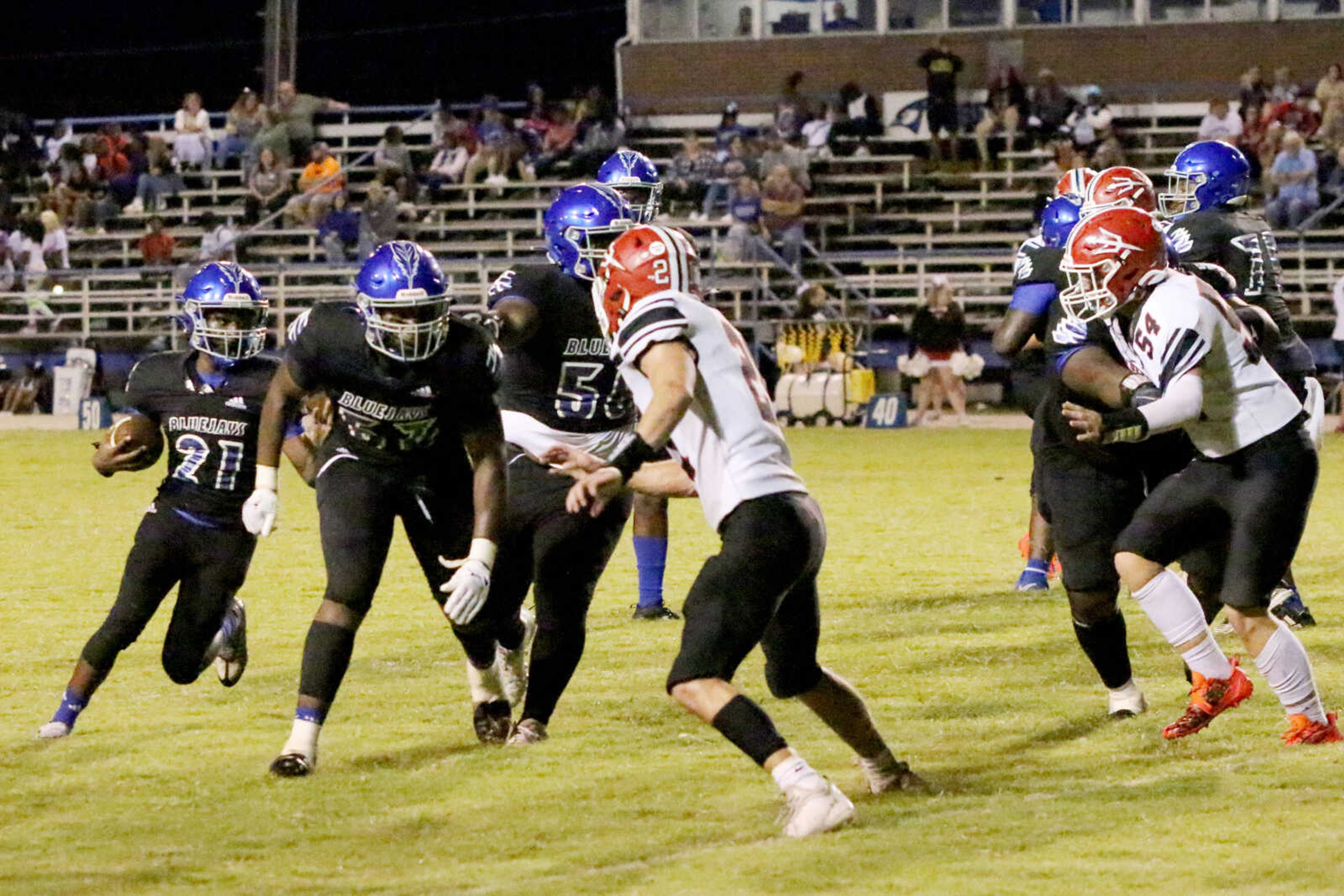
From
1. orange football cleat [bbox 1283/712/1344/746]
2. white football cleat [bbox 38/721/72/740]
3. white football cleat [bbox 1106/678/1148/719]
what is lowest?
white football cleat [bbox 38/721/72/740]

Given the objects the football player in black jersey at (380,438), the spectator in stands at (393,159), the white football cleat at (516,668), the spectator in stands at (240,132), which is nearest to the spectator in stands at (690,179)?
the spectator in stands at (393,159)

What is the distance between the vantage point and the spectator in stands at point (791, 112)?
27.3m

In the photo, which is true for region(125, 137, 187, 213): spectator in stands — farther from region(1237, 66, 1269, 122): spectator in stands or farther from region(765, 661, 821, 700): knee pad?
region(765, 661, 821, 700): knee pad

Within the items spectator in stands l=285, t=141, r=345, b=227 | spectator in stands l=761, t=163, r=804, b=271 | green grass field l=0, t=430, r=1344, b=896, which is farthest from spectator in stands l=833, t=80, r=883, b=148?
green grass field l=0, t=430, r=1344, b=896

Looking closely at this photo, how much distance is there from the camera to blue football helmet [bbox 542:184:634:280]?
22.1ft

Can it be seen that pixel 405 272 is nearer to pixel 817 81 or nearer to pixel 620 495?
pixel 620 495

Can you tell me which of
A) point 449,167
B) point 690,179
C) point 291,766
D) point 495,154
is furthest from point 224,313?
point 449,167

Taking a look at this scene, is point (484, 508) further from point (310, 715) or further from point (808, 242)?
point (808, 242)

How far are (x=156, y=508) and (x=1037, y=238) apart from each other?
3350mm

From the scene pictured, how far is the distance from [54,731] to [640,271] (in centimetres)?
273

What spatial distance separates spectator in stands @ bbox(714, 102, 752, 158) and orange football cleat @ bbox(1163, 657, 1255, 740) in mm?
20333

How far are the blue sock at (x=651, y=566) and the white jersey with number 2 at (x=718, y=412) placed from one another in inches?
149

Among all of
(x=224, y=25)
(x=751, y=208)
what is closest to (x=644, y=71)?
(x=751, y=208)

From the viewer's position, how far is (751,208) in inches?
970
